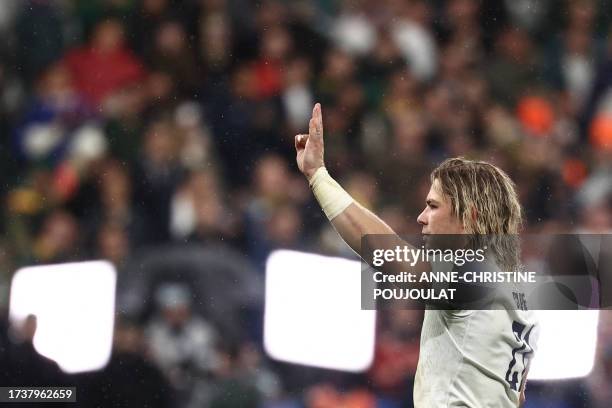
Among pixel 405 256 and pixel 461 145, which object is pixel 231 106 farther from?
pixel 405 256

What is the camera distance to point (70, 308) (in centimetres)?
522

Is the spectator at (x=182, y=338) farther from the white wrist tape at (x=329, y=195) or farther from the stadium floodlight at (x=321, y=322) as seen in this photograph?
the white wrist tape at (x=329, y=195)

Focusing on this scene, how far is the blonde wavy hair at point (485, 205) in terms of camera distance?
239 cm

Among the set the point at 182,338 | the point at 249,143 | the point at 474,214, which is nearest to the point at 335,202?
the point at 474,214

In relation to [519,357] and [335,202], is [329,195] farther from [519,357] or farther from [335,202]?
[519,357]

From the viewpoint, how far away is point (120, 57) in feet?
21.0

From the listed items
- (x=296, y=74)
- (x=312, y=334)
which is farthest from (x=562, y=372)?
(x=296, y=74)

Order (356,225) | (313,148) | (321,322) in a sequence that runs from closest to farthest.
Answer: (356,225), (313,148), (321,322)

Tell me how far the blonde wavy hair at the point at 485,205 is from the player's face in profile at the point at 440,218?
0.04ft

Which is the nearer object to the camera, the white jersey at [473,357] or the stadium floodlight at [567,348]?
the white jersey at [473,357]

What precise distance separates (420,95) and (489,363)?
424cm

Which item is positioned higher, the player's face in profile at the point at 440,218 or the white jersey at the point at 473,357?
the player's face in profile at the point at 440,218

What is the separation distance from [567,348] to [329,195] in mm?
3080

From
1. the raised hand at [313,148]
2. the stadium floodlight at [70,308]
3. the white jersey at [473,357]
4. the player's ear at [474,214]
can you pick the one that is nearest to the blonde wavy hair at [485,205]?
the player's ear at [474,214]
